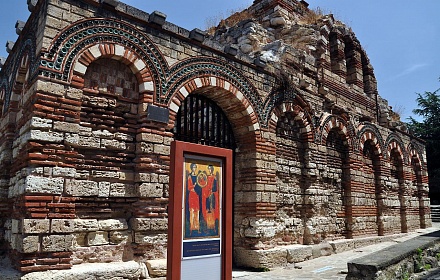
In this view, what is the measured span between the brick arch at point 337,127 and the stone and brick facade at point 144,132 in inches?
1.3

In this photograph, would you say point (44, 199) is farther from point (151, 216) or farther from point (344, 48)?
point (344, 48)

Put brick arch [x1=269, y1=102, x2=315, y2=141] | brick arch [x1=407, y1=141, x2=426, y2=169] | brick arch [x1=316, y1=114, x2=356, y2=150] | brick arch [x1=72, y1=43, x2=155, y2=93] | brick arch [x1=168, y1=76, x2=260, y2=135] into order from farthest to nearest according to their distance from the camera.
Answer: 1. brick arch [x1=407, y1=141, x2=426, y2=169]
2. brick arch [x1=316, y1=114, x2=356, y2=150]
3. brick arch [x1=269, y1=102, x2=315, y2=141]
4. brick arch [x1=168, y1=76, x2=260, y2=135]
5. brick arch [x1=72, y1=43, x2=155, y2=93]

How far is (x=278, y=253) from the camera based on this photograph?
714cm

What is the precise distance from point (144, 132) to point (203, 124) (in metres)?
1.66

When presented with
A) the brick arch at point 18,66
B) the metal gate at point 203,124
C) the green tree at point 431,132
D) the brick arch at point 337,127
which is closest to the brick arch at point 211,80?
the metal gate at point 203,124

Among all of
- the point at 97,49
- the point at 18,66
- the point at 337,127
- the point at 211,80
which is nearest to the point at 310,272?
the point at 211,80

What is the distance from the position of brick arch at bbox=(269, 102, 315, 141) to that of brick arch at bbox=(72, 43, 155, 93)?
3.07m

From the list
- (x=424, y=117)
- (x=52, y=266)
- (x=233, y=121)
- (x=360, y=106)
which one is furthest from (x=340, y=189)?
(x=424, y=117)

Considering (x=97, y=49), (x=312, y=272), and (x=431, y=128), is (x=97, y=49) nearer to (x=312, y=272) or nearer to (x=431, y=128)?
(x=312, y=272)

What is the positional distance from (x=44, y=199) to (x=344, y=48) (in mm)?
10118

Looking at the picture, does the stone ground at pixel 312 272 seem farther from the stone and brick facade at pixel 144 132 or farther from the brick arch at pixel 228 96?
the brick arch at pixel 228 96

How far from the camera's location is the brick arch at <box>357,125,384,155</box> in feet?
35.6

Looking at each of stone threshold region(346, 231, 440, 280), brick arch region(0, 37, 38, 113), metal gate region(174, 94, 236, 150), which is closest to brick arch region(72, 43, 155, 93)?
brick arch region(0, 37, 38, 113)

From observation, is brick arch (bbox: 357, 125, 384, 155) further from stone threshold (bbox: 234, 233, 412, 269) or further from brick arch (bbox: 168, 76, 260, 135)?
brick arch (bbox: 168, 76, 260, 135)
